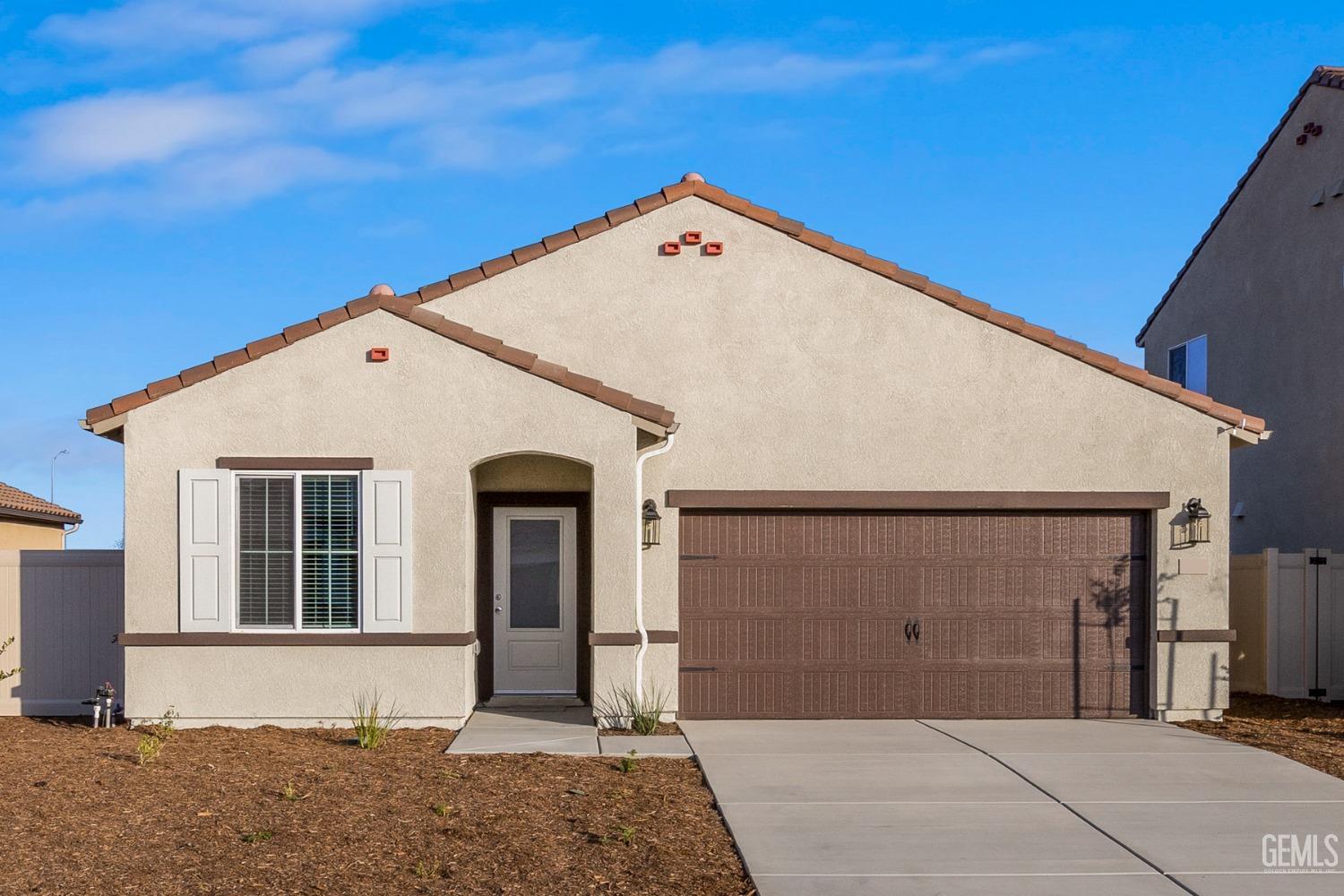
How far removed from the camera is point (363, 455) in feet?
39.6

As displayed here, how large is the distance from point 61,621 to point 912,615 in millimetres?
8845

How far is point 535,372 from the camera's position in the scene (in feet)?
39.8

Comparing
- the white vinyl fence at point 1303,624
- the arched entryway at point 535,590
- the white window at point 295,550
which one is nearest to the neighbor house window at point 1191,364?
the white vinyl fence at point 1303,624

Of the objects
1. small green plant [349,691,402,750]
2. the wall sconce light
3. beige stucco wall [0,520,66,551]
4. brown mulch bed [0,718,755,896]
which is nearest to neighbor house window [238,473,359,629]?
small green plant [349,691,402,750]

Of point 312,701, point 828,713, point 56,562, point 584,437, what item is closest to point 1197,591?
point 828,713

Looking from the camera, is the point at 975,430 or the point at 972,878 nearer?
the point at 972,878

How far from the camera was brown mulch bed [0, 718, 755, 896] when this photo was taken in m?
7.18

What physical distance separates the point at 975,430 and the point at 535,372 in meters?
4.54

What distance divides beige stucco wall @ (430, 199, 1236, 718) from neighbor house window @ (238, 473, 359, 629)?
2.47 meters

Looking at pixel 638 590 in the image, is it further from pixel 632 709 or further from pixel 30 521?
pixel 30 521

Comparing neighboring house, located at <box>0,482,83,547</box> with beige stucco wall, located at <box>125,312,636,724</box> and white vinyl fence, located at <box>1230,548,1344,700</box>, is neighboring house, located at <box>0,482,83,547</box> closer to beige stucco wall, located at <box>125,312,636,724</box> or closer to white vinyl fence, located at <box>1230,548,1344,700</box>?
beige stucco wall, located at <box>125,312,636,724</box>

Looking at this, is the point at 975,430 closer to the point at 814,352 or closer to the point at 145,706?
the point at 814,352

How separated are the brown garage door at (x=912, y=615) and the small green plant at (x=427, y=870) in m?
5.64

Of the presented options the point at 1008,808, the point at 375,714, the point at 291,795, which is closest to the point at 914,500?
the point at 1008,808
